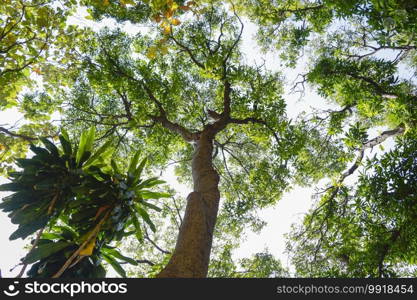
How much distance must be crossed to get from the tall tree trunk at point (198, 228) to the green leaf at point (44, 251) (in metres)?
1.21

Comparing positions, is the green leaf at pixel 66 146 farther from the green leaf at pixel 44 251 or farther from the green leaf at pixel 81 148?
the green leaf at pixel 44 251

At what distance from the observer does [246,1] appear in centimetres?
941

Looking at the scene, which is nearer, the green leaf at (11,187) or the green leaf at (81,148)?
the green leaf at (11,187)

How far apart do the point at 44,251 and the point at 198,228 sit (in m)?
1.80

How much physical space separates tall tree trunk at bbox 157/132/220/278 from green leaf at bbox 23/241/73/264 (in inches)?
47.6

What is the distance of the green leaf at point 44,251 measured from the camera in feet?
9.25

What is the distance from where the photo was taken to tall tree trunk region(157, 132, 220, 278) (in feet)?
9.84

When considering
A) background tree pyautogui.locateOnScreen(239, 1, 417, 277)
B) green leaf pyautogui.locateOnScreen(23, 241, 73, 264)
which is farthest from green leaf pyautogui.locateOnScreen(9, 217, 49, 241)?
background tree pyautogui.locateOnScreen(239, 1, 417, 277)

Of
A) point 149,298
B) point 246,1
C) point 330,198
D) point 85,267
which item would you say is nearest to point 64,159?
point 85,267

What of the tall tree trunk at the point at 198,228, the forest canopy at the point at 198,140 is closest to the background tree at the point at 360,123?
the forest canopy at the point at 198,140

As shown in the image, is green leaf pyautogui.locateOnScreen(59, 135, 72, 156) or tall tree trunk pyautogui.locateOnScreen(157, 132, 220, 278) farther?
green leaf pyautogui.locateOnScreen(59, 135, 72, 156)

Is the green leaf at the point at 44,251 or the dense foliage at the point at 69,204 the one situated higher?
the dense foliage at the point at 69,204

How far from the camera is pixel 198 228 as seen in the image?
3607 mm

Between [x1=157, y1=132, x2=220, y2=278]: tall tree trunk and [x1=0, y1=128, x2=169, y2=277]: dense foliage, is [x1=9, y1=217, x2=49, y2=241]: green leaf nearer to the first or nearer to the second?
[x1=0, y1=128, x2=169, y2=277]: dense foliage
